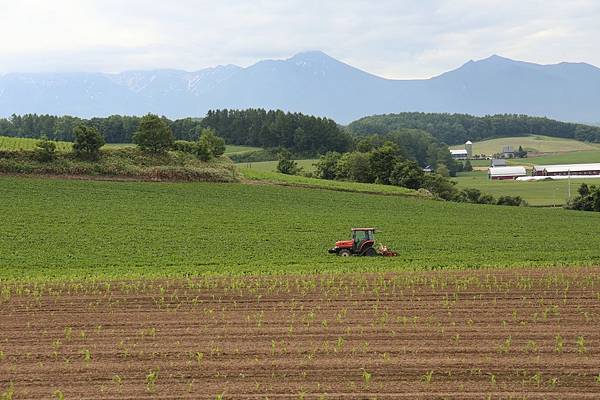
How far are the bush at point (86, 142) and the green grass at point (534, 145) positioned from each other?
131321 millimetres

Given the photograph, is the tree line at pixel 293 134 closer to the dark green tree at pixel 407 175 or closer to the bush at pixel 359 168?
the bush at pixel 359 168

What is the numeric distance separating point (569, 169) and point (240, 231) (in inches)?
3673

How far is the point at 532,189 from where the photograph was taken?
96.4 meters

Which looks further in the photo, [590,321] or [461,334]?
[590,321]

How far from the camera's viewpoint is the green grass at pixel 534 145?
553 feet

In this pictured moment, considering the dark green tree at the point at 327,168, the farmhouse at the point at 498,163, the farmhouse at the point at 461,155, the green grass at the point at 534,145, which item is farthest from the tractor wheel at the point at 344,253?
the green grass at the point at 534,145

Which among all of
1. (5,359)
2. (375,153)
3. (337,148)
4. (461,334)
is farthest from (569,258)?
(337,148)

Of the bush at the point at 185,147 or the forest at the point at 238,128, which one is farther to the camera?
the forest at the point at 238,128

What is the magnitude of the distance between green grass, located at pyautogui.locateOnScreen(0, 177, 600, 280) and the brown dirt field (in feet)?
15.7

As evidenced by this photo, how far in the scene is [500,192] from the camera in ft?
303

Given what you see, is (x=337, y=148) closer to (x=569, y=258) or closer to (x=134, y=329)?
(x=569, y=258)

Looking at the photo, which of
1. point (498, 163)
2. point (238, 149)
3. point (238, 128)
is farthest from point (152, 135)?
→ point (498, 163)

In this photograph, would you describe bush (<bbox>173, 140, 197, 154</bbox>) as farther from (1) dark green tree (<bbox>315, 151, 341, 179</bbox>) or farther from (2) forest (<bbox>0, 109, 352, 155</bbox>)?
(2) forest (<bbox>0, 109, 352, 155</bbox>)

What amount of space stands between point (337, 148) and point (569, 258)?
96117 millimetres
